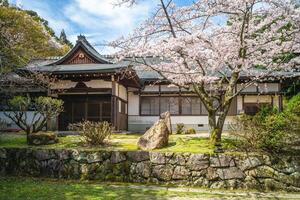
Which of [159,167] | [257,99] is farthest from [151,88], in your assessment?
[159,167]

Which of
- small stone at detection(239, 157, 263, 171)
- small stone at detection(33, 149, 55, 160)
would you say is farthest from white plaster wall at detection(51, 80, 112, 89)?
small stone at detection(239, 157, 263, 171)

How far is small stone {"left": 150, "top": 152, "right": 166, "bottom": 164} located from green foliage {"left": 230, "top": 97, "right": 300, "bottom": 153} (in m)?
2.78

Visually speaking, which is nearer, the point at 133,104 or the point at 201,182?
the point at 201,182

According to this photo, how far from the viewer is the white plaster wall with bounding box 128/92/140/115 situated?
2469 cm

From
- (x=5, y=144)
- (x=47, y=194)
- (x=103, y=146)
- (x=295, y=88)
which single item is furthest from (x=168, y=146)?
(x=295, y=88)

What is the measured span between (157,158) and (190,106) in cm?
1286

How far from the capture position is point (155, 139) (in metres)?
12.8

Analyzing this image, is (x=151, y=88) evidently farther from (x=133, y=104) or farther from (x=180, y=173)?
(x=180, y=173)

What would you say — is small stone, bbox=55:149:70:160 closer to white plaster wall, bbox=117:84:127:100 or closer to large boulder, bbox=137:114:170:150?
large boulder, bbox=137:114:170:150

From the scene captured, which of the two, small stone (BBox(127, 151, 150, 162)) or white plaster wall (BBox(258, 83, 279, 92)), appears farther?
white plaster wall (BBox(258, 83, 279, 92))

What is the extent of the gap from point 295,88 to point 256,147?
68.4 ft

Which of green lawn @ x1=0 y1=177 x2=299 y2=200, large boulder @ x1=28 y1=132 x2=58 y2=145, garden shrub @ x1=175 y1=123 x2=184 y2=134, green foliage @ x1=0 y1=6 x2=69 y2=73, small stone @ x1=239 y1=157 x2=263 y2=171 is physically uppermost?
green foliage @ x1=0 y1=6 x2=69 y2=73

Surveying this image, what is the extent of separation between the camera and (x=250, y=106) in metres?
24.0

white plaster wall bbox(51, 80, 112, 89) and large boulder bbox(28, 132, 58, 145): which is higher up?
white plaster wall bbox(51, 80, 112, 89)
